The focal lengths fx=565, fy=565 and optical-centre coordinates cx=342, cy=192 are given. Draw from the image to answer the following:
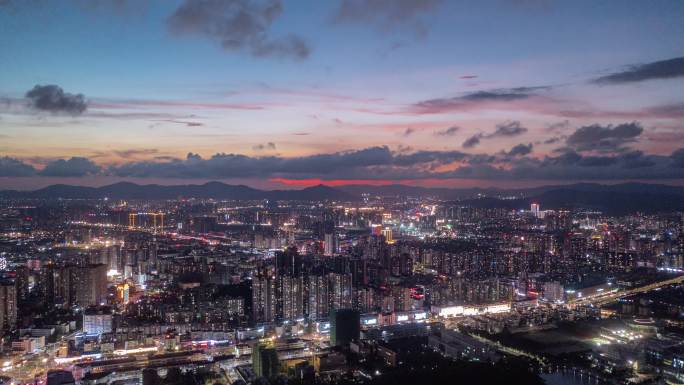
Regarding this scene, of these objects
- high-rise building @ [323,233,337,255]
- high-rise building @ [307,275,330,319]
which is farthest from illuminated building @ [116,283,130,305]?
high-rise building @ [323,233,337,255]

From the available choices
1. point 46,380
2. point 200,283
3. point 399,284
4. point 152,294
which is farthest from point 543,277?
point 46,380

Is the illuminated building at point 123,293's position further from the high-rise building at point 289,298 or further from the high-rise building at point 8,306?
the high-rise building at point 289,298

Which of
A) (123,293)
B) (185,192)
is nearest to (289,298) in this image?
(123,293)

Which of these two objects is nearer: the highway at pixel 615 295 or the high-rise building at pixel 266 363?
the high-rise building at pixel 266 363

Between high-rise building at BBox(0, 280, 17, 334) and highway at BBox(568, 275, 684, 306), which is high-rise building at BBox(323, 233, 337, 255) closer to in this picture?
highway at BBox(568, 275, 684, 306)

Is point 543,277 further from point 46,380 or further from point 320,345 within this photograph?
point 46,380

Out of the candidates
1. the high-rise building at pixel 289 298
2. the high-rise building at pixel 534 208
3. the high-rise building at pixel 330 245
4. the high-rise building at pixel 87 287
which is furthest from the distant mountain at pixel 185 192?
the high-rise building at pixel 289 298
